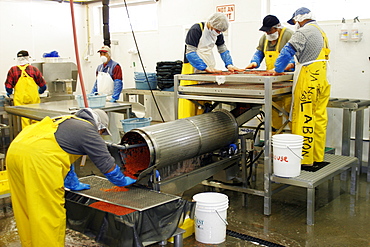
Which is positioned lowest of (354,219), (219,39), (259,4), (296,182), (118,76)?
(354,219)

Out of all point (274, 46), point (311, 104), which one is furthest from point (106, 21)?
point (311, 104)

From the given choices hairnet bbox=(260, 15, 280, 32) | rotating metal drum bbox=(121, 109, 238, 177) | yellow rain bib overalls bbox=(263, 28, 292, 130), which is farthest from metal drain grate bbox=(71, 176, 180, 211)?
hairnet bbox=(260, 15, 280, 32)

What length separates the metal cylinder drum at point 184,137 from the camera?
319 centimetres

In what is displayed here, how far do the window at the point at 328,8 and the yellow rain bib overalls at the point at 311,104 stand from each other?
4.22 feet

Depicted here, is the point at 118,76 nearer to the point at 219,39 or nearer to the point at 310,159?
the point at 219,39

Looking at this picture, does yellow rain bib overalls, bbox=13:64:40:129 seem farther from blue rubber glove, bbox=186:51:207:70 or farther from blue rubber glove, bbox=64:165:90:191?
blue rubber glove, bbox=64:165:90:191

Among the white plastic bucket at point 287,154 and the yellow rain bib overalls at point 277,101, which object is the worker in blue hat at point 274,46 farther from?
the white plastic bucket at point 287,154

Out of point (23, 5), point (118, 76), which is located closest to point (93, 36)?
point (23, 5)

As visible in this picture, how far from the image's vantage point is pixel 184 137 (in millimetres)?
3418

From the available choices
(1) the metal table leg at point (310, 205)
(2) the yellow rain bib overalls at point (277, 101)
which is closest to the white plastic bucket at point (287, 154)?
(1) the metal table leg at point (310, 205)

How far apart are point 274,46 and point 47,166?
9.96 ft

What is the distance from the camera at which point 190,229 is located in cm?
338

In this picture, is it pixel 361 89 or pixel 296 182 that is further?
pixel 361 89

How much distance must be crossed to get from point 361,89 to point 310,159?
1573 mm
